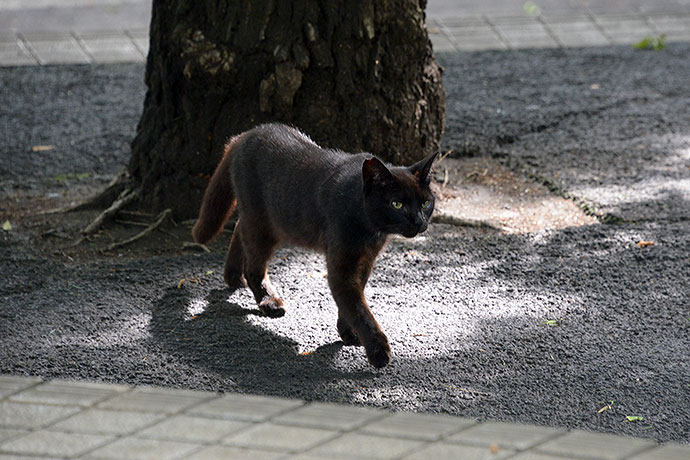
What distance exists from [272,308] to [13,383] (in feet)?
4.36

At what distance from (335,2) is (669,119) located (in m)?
3.92

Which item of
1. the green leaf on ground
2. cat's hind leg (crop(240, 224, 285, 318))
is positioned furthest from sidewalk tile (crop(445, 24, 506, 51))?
cat's hind leg (crop(240, 224, 285, 318))

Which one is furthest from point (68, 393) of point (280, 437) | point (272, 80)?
point (272, 80)

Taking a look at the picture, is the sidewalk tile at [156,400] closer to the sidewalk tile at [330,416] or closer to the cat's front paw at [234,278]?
the sidewalk tile at [330,416]

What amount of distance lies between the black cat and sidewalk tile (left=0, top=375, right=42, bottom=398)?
4.01ft

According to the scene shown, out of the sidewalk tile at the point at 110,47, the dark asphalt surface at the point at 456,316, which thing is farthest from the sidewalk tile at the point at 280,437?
the sidewalk tile at the point at 110,47

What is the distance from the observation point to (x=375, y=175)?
392 centimetres

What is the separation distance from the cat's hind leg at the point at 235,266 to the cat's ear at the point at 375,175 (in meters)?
1.23

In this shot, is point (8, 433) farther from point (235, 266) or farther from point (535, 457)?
point (535, 457)

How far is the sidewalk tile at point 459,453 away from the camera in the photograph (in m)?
3.34

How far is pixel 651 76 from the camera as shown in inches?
372

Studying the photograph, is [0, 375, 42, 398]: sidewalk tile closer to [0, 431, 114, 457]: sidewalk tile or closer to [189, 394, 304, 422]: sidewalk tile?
Result: [0, 431, 114, 457]: sidewalk tile

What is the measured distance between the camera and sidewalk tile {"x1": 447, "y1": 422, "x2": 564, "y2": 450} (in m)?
3.42

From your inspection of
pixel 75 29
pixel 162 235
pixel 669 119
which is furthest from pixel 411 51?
pixel 75 29
